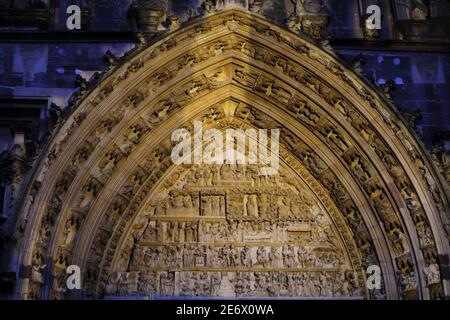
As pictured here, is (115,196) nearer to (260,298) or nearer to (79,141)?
(79,141)

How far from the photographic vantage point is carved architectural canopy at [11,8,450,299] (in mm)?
14062

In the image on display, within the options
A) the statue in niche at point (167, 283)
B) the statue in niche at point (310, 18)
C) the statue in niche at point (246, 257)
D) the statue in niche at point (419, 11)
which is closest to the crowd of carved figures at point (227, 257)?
the statue in niche at point (246, 257)

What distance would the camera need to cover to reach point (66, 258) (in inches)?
542

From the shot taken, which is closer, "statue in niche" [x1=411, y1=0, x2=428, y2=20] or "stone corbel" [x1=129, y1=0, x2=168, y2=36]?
"stone corbel" [x1=129, y1=0, x2=168, y2=36]

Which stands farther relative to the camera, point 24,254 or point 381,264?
point 381,264


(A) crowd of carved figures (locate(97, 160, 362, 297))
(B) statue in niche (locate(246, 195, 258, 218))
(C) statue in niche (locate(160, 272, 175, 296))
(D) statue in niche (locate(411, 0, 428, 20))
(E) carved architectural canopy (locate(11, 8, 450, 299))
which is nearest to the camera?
(E) carved architectural canopy (locate(11, 8, 450, 299))

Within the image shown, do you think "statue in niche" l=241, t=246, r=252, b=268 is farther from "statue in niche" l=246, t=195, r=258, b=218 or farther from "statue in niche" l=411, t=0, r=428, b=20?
"statue in niche" l=411, t=0, r=428, b=20

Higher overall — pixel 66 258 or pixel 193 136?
pixel 193 136

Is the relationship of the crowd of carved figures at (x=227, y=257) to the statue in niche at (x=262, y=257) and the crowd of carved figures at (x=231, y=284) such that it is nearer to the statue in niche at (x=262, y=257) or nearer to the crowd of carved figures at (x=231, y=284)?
the statue in niche at (x=262, y=257)

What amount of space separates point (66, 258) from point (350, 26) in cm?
603

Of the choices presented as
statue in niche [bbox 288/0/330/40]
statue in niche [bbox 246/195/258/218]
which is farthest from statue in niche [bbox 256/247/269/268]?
statue in niche [bbox 288/0/330/40]

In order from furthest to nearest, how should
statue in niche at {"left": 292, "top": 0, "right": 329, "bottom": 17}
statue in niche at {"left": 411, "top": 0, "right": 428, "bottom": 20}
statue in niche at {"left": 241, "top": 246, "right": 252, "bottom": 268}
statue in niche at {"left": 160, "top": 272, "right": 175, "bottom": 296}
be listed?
statue in niche at {"left": 411, "top": 0, "right": 428, "bottom": 20} < statue in niche at {"left": 292, "top": 0, "right": 329, "bottom": 17} < statue in niche at {"left": 241, "top": 246, "right": 252, "bottom": 268} < statue in niche at {"left": 160, "top": 272, "right": 175, "bottom": 296}
